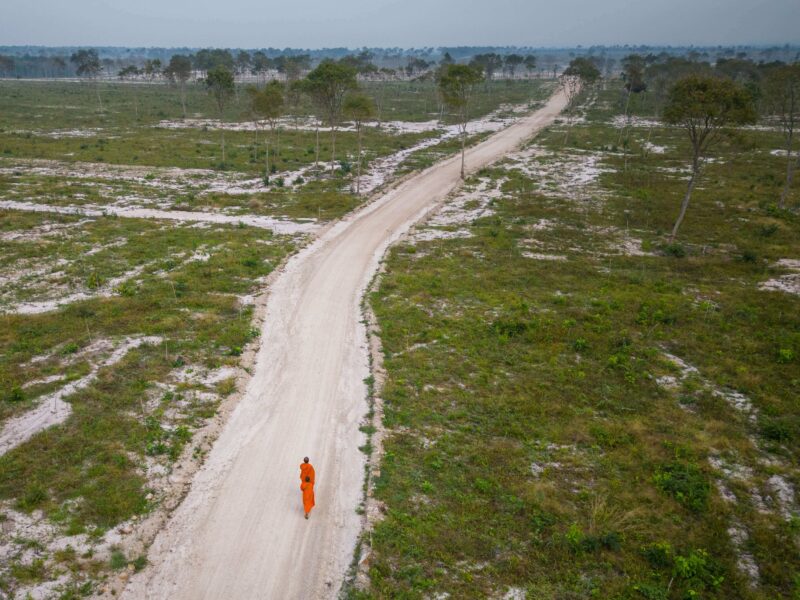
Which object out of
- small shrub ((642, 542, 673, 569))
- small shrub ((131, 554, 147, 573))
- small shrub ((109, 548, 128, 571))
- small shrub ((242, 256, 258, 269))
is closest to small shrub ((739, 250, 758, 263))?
small shrub ((642, 542, 673, 569))

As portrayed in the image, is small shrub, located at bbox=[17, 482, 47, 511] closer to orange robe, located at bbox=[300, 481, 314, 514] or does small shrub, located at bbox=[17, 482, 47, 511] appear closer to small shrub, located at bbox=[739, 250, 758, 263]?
orange robe, located at bbox=[300, 481, 314, 514]

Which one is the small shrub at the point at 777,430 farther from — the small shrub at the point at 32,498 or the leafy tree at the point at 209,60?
the leafy tree at the point at 209,60

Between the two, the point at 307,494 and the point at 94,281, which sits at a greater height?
the point at 94,281

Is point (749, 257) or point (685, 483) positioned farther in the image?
point (749, 257)

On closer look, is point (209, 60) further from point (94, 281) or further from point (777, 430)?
point (777, 430)

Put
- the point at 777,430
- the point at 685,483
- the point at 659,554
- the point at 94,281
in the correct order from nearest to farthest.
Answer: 1. the point at 659,554
2. the point at 685,483
3. the point at 777,430
4. the point at 94,281

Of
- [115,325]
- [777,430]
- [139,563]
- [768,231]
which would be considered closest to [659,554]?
[777,430]

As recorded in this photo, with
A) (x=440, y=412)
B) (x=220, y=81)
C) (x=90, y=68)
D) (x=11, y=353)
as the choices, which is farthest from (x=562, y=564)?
(x=90, y=68)
